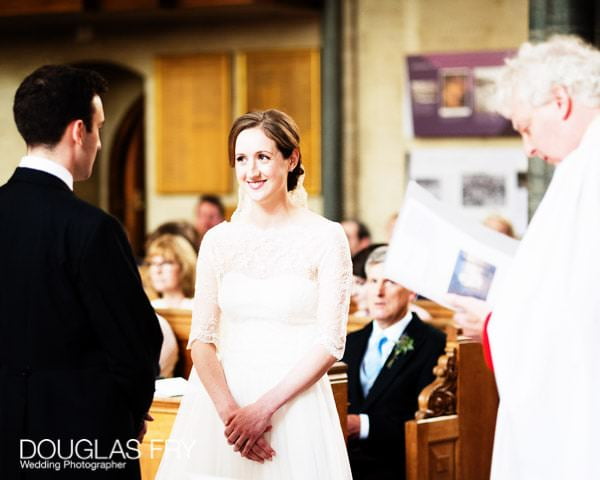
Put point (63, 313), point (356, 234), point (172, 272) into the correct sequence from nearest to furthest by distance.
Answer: point (63, 313) < point (172, 272) < point (356, 234)

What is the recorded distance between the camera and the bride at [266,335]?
4.36 m

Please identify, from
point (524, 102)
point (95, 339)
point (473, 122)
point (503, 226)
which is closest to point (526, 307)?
point (524, 102)

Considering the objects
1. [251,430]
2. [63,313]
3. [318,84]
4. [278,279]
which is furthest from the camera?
[318,84]

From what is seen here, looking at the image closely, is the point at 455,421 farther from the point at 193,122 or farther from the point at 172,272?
the point at 193,122

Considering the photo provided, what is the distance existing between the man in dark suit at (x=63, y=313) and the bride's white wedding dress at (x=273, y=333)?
2.83ft

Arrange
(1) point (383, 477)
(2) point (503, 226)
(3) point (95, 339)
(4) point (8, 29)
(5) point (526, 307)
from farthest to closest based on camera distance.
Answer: (4) point (8, 29) < (2) point (503, 226) < (1) point (383, 477) < (3) point (95, 339) < (5) point (526, 307)

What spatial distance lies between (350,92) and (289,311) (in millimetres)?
8675

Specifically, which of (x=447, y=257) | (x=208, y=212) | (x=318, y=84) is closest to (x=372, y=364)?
(x=447, y=257)

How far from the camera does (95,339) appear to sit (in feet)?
11.7

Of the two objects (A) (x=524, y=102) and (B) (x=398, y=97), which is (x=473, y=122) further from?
(A) (x=524, y=102)

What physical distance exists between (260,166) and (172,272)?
3909 mm

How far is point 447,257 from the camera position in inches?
147

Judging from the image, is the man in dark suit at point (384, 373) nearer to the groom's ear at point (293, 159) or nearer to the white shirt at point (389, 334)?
the white shirt at point (389, 334)

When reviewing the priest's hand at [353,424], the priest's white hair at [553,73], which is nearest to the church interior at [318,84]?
the priest's hand at [353,424]
